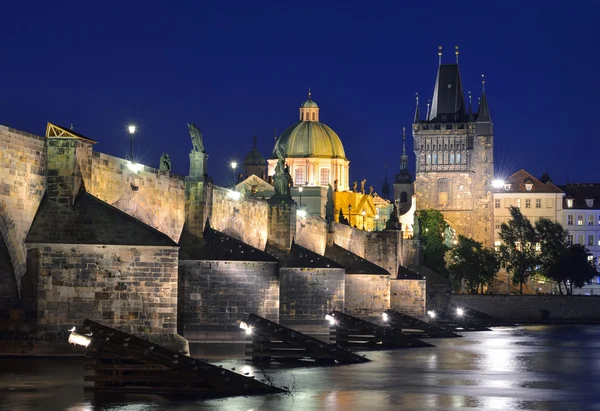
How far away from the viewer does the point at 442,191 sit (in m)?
161

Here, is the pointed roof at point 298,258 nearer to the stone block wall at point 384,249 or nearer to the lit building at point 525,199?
the stone block wall at point 384,249

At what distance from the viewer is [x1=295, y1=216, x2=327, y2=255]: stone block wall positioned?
6456 centimetres

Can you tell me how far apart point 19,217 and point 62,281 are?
216 cm

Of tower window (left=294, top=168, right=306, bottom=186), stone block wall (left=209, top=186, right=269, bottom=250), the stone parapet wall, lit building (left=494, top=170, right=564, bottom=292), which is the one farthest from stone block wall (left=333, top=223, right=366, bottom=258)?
lit building (left=494, top=170, right=564, bottom=292)

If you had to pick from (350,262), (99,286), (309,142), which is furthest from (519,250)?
(99,286)

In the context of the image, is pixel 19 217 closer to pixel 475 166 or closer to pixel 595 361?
pixel 595 361

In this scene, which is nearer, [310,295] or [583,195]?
[310,295]

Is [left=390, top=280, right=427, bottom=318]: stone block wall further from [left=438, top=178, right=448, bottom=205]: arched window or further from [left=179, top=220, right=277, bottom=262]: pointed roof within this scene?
[left=438, top=178, right=448, bottom=205]: arched window

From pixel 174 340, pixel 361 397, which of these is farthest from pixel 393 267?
pixel 361 397

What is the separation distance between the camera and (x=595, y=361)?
144 ft

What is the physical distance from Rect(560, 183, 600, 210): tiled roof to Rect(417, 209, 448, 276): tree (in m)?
15.9

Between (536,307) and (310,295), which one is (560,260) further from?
(310,295)

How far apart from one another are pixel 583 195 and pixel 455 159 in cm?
1682

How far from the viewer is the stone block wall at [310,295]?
5756 cm
